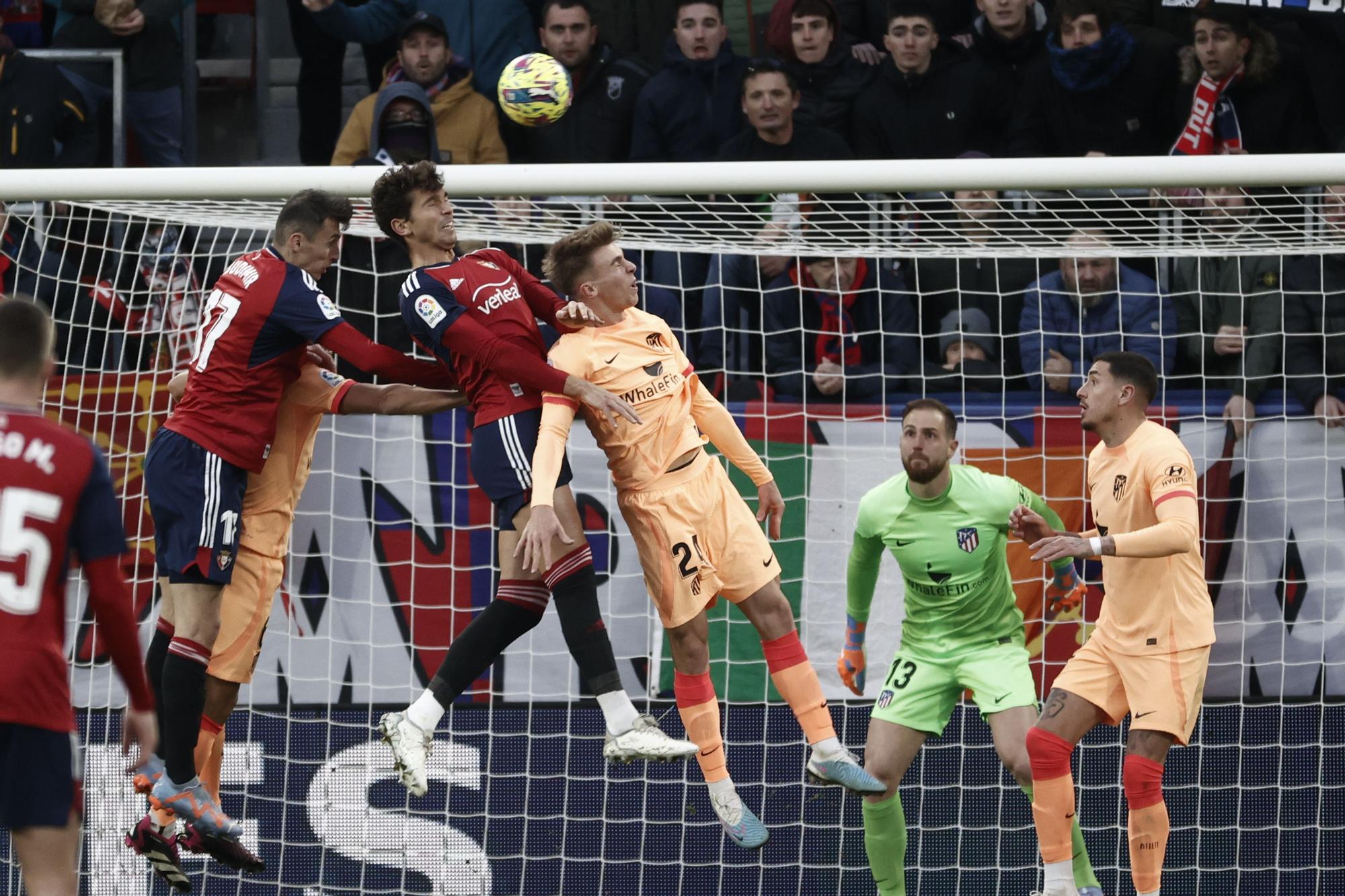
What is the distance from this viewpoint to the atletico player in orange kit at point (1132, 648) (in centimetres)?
673

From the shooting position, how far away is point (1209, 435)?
7.79 meters

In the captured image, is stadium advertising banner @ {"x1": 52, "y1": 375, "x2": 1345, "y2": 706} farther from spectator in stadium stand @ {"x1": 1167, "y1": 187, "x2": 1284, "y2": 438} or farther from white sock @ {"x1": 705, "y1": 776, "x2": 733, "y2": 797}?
white sock @ {"x1": 705, "y1": 776, "x2": 733, "y2": 797}

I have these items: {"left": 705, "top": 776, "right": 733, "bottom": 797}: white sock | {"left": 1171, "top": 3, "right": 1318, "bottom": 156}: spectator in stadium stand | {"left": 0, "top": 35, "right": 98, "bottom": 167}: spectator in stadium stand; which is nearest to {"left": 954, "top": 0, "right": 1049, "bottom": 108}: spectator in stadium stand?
{"left": 1171, "top": 3, "right": 1318, "bottom": 156}: spectator in stadium stand

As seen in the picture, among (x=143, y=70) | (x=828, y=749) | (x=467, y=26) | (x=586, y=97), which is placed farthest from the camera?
(x=467, y=26)

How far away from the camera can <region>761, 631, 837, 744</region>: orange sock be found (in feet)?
19.9

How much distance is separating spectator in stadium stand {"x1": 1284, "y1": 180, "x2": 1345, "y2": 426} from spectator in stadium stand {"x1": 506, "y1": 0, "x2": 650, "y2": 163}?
3.30 meters

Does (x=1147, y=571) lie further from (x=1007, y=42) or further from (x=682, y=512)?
(x=1007, y=42)

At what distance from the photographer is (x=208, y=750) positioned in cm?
623

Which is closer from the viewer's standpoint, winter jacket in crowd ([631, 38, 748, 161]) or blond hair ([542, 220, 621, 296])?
blond hair ([542, 220, 621, 296])

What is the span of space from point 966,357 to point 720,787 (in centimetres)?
286

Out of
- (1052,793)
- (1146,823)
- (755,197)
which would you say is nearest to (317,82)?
(755,197)

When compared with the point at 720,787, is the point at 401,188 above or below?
above

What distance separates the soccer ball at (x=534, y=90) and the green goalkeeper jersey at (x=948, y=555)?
7.22 feet

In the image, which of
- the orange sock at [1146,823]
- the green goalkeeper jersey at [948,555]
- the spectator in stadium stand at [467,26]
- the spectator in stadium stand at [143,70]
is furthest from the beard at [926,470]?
the spectator in stadium stand at [143,70]
